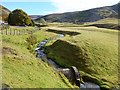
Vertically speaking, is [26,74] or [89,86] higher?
[26,74]

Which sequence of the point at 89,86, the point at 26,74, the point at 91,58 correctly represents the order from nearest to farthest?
the point at 26,74
the point at 89,86
the point at 91,58

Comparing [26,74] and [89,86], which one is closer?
[26,74]

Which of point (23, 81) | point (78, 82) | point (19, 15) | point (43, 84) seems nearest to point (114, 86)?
point (78, 82)

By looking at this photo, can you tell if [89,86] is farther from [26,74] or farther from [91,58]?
[26,74]

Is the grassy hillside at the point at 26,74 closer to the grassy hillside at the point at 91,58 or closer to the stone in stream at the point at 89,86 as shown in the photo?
the stone in stream at the point at 89,86

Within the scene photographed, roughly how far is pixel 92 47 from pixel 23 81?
3338 centimetres

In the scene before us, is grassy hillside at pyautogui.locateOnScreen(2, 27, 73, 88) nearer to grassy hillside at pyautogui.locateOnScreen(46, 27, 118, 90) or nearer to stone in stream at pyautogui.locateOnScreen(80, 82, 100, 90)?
stone in stream at pyautogui.locateOnScreen(80, 82, 100, 90)

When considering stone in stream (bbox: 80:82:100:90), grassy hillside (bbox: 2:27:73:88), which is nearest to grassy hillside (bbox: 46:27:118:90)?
stone in stream (bbox: 80:82:100:90)

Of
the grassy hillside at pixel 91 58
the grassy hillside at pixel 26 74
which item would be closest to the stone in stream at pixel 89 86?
the grassy hillside at pixel 91 58

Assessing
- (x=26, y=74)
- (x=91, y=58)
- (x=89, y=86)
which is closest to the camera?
(x=26, y=74)

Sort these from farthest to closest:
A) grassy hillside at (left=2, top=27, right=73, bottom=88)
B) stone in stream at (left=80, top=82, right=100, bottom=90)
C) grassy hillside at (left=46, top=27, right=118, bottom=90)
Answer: grassy hillside at (left=46, top=27, right=118, bottom=90)
stone in stream at (left=80, top=82, right=100, bottom=90)
grassy hillside at (left=2, top=27, right=73, bottom=88)

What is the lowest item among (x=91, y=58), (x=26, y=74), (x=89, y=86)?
(x=89, y=86)

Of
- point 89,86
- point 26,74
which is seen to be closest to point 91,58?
point 89,86

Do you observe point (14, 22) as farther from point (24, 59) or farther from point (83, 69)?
point (24, 59)
